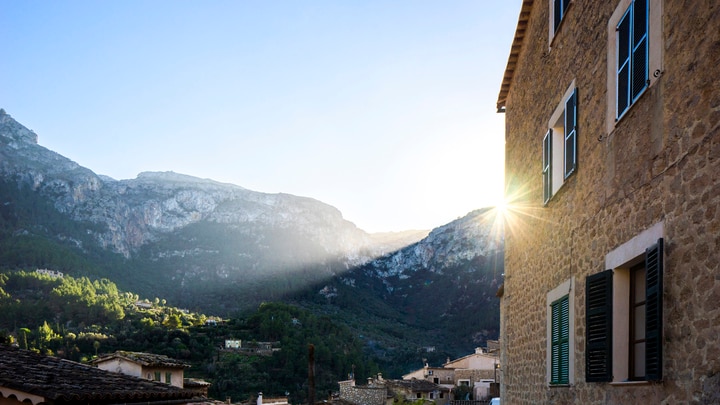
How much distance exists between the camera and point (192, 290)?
10512 centimetres

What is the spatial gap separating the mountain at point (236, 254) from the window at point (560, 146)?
75.2m

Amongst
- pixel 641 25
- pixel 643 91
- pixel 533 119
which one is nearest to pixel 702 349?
pixel 643 91

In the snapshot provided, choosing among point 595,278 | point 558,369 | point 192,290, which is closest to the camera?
point 595,278

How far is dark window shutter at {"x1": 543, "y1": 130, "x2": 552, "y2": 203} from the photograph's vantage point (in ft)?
28.3

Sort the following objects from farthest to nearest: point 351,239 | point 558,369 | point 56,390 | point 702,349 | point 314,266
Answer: point 351,239 → point 314,266 → point 56,390 → point 558,369 → point 702,349

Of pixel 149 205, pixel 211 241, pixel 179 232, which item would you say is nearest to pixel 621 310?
pixel 211 241

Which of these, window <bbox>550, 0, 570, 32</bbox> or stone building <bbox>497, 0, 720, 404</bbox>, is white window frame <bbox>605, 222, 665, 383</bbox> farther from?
window <bbox>550, 0, 570, 32</bbox>

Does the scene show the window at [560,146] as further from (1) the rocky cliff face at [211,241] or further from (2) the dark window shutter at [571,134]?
(1) the rocky cliff face at [211,241]

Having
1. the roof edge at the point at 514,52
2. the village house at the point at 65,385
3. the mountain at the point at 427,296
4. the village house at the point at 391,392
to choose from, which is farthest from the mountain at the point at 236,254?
the village house at the point at 65,385

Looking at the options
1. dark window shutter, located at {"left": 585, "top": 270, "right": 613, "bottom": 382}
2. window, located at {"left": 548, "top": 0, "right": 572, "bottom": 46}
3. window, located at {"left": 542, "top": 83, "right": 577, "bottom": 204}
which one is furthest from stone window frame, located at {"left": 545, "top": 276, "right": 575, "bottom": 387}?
window, located at {"left": 548, "top": 0, "right": 572, "bottom": 46}

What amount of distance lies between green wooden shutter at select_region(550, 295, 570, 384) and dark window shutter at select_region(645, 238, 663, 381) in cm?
257

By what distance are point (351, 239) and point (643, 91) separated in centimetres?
14594

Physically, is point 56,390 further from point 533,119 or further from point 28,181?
point 28,181

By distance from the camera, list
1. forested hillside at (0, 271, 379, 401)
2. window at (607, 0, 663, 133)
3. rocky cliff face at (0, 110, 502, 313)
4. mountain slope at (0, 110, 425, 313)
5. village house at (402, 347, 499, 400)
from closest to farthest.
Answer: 1. window at (607, 0, 663, 133)
2. village house at (402, 347, 499, 400)
3. forested hillside at (0, 271, 379, 401)
4. mountain slope at (0, 110, 425, 313)
5. rocky cliff face at (0, 110, 502, 313)
